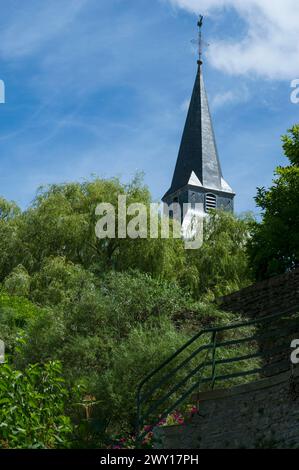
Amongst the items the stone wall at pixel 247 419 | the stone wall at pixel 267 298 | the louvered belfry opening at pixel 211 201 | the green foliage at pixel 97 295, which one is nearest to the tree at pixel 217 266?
the green foliage at pixel 97 295

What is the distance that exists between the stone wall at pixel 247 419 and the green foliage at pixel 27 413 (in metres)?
1.58

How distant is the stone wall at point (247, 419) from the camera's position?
8836 mm

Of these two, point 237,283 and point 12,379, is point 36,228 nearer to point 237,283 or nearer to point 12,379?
point 237,283

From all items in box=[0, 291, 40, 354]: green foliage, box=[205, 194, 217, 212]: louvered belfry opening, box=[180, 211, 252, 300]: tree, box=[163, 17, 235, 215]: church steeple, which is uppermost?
box=[163, 17, 235, 215]: church steeple

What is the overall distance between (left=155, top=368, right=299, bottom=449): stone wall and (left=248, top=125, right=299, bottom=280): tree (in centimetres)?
810

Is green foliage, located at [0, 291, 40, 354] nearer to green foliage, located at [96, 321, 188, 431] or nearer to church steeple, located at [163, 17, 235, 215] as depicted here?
green foliage, located at [96, 321, 188, 431]

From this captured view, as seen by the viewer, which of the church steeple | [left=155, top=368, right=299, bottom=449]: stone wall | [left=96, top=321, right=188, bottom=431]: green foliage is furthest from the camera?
the church steeple

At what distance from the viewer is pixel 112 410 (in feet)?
39.9

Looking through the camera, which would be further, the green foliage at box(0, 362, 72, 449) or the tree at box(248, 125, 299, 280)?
the tree at box(248, 125, 299, 280)

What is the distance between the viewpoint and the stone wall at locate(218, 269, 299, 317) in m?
14.9

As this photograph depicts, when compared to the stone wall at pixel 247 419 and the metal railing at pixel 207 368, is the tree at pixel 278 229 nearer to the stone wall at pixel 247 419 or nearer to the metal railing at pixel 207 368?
the metal railing at pixel 207 368

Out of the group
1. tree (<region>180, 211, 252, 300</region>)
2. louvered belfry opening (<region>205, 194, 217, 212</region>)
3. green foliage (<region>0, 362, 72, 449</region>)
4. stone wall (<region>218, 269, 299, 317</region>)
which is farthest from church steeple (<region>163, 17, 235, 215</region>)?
green foliage (<region>0, 362, 72, 449</region>)

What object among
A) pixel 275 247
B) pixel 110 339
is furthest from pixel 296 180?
pixel 110 339

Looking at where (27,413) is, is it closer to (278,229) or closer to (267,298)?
(267,298)
